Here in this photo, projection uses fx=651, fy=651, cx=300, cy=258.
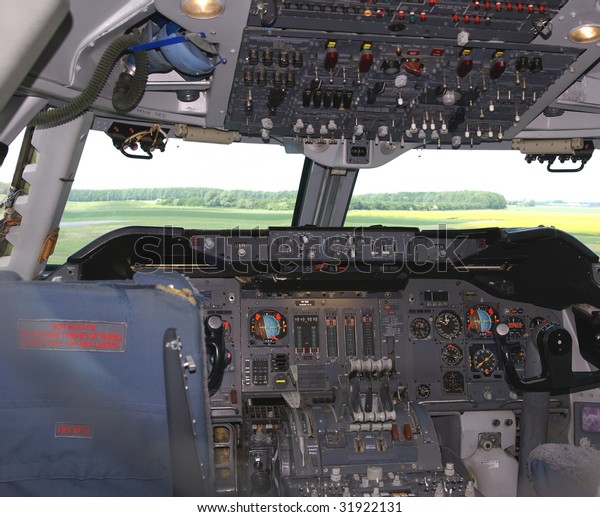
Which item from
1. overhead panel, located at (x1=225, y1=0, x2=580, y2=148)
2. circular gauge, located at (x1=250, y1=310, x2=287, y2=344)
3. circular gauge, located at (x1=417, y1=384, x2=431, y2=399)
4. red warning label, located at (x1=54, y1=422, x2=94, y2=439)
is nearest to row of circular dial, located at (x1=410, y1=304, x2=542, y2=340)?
circular gauge, located at (x1=417, y1=384, x2=431, y2=399)

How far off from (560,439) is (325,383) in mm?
1404

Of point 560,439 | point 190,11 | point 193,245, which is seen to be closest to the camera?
point 190,11

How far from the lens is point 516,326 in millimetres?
3965

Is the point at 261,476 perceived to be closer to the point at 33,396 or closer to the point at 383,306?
the point at 383,306

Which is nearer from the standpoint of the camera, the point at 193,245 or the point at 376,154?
the point at 193,245

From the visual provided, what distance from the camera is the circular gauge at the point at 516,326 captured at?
13.0 feet

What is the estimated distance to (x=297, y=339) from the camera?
3.84 meters

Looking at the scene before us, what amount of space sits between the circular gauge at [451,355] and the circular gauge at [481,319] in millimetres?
152

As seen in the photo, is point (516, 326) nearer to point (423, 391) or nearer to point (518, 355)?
point (518, 355)

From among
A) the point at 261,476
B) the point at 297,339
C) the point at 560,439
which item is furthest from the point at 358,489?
the point at 560,439

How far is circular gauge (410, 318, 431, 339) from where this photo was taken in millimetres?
3912

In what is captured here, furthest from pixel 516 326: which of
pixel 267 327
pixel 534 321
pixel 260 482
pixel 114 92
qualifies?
pixel 114 92

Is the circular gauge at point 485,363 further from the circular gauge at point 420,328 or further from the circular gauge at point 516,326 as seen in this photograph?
the circular gauge at point 420,328

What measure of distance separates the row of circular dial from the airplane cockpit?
0.04ft
